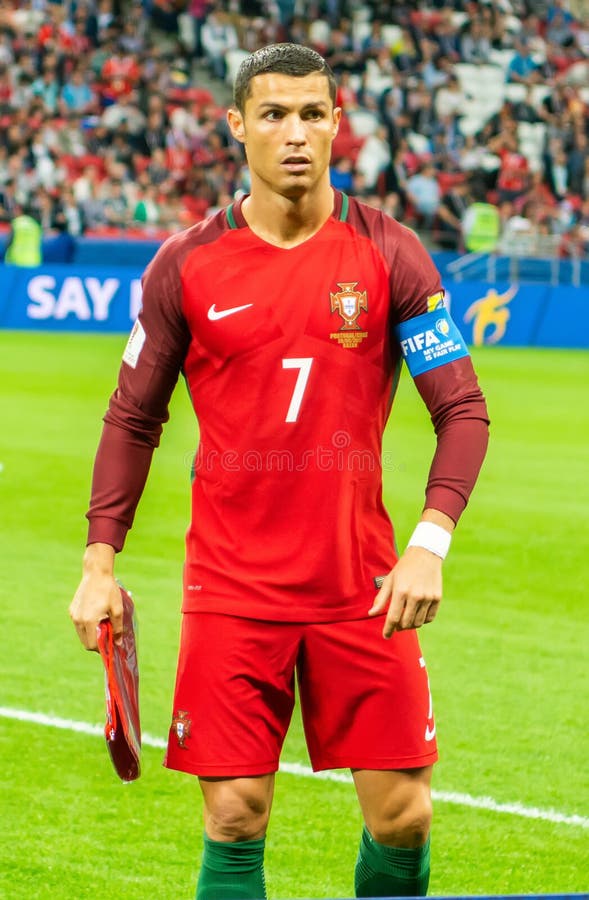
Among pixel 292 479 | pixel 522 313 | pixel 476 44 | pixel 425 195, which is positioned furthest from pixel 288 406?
pixel 476 44

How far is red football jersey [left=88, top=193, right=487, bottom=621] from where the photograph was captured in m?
3.66

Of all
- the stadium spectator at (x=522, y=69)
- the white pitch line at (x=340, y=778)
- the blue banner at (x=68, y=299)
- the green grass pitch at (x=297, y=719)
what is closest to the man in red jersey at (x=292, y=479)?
the green grass pitch at (x=297, y=719)

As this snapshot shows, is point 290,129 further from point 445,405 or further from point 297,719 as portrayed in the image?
point 297,719

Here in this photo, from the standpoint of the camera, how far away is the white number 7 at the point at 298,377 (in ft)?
12.0

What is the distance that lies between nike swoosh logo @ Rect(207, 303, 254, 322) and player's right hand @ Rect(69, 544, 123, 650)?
620 millimetres

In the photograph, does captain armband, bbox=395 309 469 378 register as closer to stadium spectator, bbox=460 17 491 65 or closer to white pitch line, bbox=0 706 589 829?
white pitch line, bbox=0 706 589 829

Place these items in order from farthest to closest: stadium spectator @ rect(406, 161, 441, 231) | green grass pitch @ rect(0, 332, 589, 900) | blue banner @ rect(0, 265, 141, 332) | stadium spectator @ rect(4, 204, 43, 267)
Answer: stadium spectator @ rect(406, 161, 441, 231), stadium spectator @ rect(4, 204, 43, 267), blue banner @ rect(0, 265, 141, 332), green grass pitch @ rect(0, 332, 589, 900)

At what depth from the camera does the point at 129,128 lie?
2897cm

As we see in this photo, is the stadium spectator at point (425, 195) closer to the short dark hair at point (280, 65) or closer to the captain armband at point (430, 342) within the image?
the short dark hair at point (280, 65)

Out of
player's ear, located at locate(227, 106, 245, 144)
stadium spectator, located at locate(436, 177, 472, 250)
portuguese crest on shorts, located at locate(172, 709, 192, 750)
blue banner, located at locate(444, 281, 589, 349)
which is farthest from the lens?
stadium spectator, located at locate(436, 177, 472, 250)

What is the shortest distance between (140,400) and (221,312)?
317 millimetres

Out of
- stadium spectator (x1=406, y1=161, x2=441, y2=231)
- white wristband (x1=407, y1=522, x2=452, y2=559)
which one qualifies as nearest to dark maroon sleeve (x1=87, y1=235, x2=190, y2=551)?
white wristband (x1=407, y1=522, x2=452, y2=559)

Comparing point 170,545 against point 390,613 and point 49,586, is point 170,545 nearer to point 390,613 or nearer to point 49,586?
point 49,586

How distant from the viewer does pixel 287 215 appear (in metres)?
3.74
